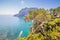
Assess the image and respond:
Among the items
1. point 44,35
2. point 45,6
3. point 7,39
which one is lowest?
point 7,39

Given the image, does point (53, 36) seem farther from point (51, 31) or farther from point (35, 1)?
point (35, 1)

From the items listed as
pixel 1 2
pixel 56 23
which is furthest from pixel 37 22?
pixel 1 2

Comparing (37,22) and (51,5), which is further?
(51,5)

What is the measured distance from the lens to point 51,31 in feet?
10.6

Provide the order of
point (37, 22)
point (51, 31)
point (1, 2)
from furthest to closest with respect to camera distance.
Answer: point (1, 2), point (37, 22), point (51, 31)

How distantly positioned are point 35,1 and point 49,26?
8.33 ft

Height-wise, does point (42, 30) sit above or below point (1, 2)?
below

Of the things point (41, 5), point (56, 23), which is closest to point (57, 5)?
point (41, 5)

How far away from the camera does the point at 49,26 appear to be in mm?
3389

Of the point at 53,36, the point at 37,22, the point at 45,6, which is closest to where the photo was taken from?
the point at 53,36

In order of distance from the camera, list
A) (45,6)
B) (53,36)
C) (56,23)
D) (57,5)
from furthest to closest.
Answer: (45,6) < (57,5) < (56,23) < (53,36)

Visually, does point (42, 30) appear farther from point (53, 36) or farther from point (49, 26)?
point (53, 36)

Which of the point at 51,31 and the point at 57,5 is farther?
the point at 57,5

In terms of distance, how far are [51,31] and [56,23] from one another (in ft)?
1.13
